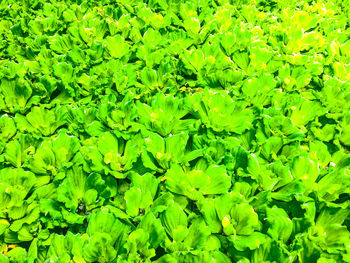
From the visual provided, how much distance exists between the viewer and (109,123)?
1.85m

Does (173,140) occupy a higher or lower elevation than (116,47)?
lower

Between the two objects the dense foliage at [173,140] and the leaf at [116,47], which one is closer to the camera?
the dense foliage at [173,140]

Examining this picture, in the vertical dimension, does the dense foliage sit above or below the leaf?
below

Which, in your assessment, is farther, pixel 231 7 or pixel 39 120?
pixel 231 7

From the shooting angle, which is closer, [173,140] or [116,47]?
[173,140]

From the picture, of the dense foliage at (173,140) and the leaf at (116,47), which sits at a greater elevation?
the leaf at (116,47)

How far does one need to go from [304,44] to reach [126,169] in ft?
6.29

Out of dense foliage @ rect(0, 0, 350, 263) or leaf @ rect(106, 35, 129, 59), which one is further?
leaf @ rect(106, 35, 129, 59)

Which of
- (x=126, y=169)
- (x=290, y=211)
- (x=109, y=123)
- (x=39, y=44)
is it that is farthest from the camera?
(x=39, y=44)

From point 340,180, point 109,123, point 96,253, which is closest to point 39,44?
point 109,123

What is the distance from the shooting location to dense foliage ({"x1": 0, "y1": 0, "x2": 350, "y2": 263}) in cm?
A: 140

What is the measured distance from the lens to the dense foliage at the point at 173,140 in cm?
140

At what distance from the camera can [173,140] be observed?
171 cm

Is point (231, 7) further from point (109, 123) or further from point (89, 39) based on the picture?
point (109, 123)
